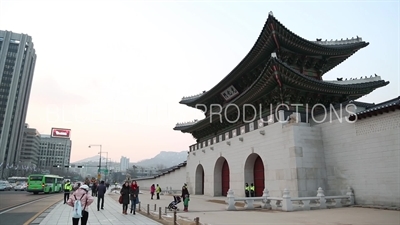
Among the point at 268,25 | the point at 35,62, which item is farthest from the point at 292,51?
the point at 35,62

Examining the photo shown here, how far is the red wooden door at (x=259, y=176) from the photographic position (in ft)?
69.1

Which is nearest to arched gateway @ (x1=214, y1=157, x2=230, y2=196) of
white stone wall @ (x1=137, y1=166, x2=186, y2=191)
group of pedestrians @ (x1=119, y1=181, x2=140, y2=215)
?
white stone wall @ (x1=137, y1=166, x2=186, y2=191)

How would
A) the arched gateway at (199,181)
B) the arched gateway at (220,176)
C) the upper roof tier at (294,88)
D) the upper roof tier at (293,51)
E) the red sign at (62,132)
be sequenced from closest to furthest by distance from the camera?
the upper roof tier at (294,88) → the upper roof tier at (293,51) → the arched gateway at (220,176) → the arched gateway at (199,181) → the red sign at (62,132)

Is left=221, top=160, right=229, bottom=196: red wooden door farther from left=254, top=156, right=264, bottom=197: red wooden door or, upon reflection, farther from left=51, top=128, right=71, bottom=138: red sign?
left=51, top=128, right=71, bottom=138: red sign

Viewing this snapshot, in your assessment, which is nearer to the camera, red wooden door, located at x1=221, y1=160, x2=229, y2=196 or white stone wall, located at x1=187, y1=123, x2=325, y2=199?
white stone wall, located at x1=187, y1=123, x2=325, y2=199

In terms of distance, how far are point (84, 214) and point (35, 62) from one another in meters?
131

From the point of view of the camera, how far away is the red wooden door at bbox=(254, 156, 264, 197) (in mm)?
21047

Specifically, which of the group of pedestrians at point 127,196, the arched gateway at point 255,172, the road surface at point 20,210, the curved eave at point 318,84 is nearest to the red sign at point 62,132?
the road surface at point 20,210

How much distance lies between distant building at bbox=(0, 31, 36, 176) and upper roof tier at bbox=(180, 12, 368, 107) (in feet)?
329

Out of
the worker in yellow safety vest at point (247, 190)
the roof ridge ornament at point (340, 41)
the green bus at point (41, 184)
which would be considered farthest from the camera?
the green bus at point (41, 184)

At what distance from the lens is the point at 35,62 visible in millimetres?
116688

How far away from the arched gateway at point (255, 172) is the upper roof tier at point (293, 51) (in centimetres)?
774

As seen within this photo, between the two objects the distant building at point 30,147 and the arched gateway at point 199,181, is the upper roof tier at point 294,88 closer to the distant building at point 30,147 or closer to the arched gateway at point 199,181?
the arched gateway at point 199,181

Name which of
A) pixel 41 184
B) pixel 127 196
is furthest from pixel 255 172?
pixel 41 184
